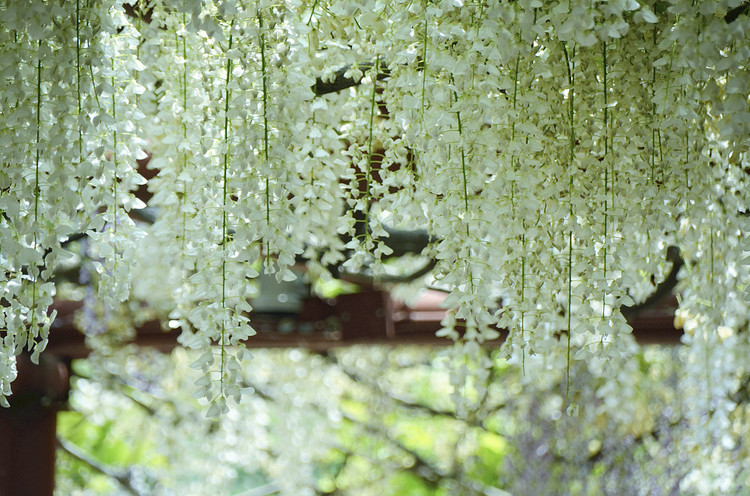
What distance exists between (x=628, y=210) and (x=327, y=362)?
4.11 m

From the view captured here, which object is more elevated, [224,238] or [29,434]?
[224,238]

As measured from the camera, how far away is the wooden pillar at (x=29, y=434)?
9.55 ft

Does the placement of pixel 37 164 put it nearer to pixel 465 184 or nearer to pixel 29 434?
pixel 465 184

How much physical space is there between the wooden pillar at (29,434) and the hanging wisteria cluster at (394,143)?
1607mm

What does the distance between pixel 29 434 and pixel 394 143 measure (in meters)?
2.01

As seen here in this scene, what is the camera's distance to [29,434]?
295 cm

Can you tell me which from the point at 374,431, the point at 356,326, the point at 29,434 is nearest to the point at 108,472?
the point at 374,431

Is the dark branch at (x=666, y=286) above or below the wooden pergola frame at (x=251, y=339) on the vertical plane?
above

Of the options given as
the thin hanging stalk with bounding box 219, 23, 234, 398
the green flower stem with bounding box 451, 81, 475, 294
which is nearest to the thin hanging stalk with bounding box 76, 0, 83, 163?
the thin hanging stalk with bounding box 219, 23, 234, 398

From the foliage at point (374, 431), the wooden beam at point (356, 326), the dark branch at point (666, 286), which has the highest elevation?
the dark branch at point (666, 286)

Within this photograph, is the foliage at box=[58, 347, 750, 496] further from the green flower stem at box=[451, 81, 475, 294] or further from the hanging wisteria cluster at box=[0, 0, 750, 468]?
the green flower stem at box=[451, 81, 475, 294]

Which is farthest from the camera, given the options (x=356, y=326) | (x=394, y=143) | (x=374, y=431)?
(x=374, y=431)

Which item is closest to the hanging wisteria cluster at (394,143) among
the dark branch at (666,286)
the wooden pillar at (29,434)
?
the dark branch at (666,286)

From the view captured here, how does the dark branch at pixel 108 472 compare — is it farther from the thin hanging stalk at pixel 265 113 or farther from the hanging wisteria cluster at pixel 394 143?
the thin hanging stalk at pixel 265 113
